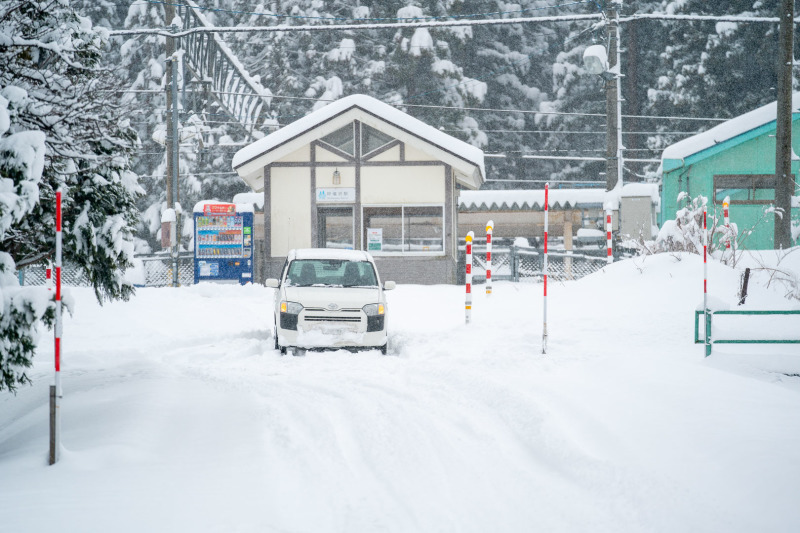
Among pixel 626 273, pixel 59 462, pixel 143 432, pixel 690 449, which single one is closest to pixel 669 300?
pixel 626 273

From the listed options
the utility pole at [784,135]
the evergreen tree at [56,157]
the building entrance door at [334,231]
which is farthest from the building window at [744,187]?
the evergreen tree at [56,157]

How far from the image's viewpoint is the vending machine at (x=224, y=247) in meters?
21.7

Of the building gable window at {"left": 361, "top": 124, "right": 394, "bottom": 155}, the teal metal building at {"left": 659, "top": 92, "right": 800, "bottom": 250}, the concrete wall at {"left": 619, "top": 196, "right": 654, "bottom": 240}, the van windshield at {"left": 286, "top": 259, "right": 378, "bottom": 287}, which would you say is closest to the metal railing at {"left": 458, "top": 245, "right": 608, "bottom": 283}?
the concrete wall at {"left": 619, "top": 196, "right": 654, "bottom": 240}

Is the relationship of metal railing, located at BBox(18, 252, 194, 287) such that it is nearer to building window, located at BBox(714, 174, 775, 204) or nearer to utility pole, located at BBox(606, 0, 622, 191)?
utility pole, located at BBox(606, 0, 622, 191)

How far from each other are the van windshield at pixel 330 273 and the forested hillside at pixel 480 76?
91.3 feet

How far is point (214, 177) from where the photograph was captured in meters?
43.0

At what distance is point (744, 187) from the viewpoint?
79.0 feet

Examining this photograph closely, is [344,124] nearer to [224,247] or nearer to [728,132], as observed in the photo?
[224,247]

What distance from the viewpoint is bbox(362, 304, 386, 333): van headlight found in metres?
10.9

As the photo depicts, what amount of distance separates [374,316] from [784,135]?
35.3 feet

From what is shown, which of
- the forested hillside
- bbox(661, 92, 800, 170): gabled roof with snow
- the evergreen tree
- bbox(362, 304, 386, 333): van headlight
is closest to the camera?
the evergreen tree

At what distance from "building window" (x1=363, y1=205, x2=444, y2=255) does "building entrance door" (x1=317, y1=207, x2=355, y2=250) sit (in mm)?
777

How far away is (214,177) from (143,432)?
Result: 37940mm

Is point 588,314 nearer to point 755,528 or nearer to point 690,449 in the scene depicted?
point 690,449
